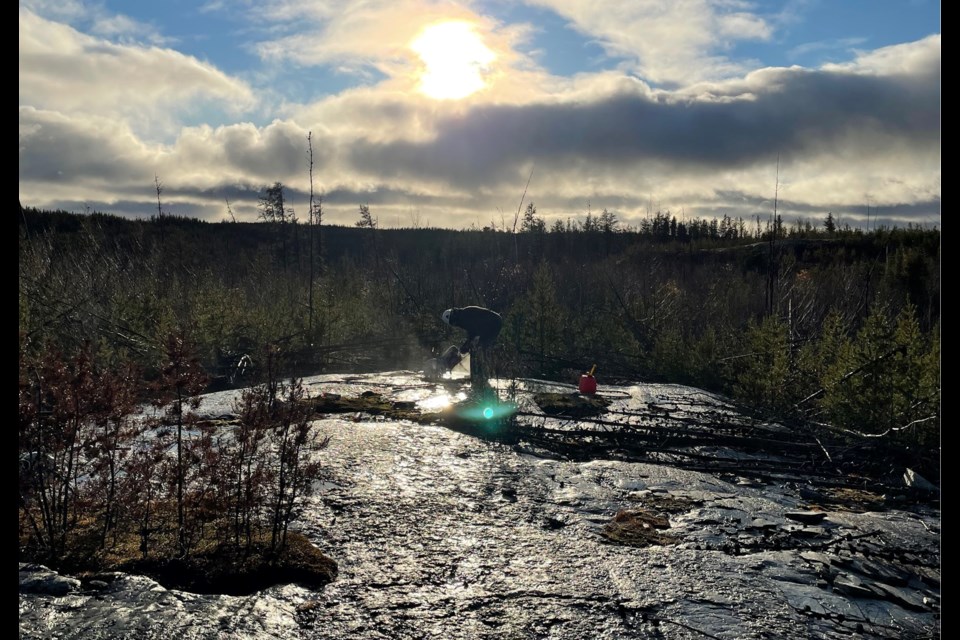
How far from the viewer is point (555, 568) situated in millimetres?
5020

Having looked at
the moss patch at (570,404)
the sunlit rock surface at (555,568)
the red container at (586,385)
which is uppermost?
the red container at (586,385)

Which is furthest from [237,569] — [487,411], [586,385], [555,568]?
[586,385]

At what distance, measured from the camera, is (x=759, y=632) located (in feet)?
13.7

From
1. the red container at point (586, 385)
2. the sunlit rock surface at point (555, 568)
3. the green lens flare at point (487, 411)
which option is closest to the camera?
the sunlit rock surface at point (555, 568)

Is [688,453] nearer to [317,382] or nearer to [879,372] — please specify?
[879,372]

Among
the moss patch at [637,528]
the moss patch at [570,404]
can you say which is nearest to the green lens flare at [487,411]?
the moss patch at [570,404]

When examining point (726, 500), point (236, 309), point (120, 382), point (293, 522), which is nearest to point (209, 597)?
point (293, 522)

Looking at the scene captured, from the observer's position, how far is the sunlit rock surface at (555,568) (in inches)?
164

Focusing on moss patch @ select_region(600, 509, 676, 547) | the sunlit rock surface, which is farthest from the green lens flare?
moss patch @ select_region(600, 509, 676, 547)

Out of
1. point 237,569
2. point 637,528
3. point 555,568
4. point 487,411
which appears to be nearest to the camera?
point 237,569

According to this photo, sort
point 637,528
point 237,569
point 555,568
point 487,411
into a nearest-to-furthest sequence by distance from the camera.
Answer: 1. point 237,569
2. point 555,568
3. point 637,528
4. point 487,411

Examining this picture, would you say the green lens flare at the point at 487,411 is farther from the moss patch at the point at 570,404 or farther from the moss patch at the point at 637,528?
the moss patch at the point at 637,528

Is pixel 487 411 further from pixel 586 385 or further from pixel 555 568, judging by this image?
pixel 555 568
